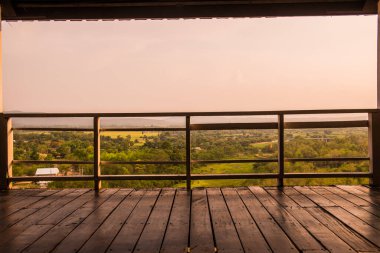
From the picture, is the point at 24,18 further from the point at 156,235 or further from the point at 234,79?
the point at 234,79

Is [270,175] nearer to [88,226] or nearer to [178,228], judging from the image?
[178,228]

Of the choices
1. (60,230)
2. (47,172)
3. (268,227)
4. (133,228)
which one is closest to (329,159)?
(268,227)

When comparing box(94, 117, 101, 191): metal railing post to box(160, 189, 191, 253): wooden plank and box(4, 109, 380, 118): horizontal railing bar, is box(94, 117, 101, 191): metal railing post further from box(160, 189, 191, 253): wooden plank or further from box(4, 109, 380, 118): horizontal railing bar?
box(160, 189, 191, 253): wooden plank

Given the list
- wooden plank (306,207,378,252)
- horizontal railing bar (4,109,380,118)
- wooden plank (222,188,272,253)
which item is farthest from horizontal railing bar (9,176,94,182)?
wooden plank (306,207,378,252)

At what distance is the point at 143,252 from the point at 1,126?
3.09 meters

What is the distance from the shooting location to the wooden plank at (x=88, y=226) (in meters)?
2.30

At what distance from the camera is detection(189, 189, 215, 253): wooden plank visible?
2277 mm

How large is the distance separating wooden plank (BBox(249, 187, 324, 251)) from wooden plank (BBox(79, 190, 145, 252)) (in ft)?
3.92

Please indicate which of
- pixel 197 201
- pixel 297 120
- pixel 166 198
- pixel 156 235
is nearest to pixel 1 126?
pixel 166 198

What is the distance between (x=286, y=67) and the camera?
15.5 metres

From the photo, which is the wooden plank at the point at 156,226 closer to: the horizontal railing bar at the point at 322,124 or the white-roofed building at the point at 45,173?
the white-roofed building at the point at 45,173

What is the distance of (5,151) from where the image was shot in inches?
174

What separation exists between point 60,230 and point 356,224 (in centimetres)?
217

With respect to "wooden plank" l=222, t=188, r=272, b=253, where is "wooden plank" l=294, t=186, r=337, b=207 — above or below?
above
